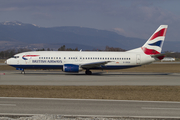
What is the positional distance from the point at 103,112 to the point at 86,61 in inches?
964

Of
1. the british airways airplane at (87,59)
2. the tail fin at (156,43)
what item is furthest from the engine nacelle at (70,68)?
the tail fin at (156,43)

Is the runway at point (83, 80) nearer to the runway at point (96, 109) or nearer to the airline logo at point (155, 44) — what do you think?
the airline logo at point (155, 44)

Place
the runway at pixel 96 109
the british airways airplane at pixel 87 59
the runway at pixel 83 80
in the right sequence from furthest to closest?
1. the british airways airplane at pixel 87 59
2. the runway at pixel 83 80
3. the runway at pixel 96 109

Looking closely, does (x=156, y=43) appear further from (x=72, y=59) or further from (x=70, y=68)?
(x=70, y=68)

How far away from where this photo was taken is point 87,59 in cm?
3462

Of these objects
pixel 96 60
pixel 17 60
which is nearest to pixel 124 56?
pixel 96 60

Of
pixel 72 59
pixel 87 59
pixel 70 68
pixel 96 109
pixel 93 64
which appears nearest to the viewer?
pixel 96 109

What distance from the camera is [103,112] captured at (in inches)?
401

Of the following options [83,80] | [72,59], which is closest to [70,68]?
[72,59]

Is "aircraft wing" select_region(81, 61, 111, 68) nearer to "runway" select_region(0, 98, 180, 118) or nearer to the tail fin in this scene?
the tail fin

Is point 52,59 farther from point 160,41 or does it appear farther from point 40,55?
point 160,41

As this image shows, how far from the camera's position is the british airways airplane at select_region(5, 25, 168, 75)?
33.5m

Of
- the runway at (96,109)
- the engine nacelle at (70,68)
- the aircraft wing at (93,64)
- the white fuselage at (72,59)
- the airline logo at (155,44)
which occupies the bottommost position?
the runway at (96,109)

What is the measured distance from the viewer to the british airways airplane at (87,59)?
33531 millimetres
